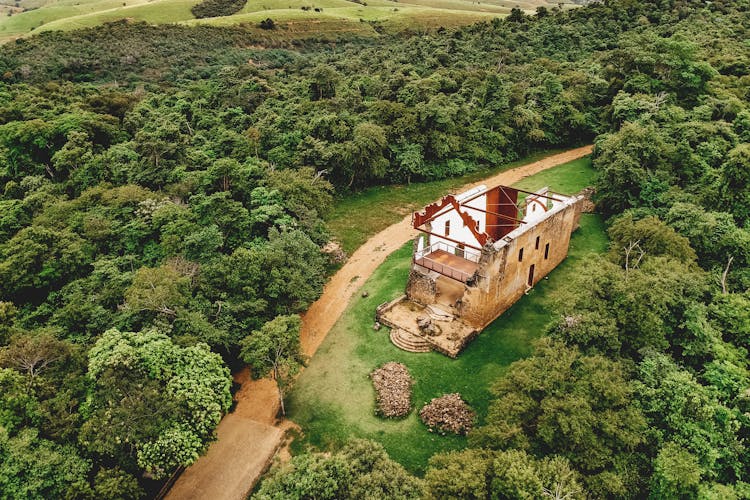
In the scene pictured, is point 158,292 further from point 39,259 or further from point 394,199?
point 394,199

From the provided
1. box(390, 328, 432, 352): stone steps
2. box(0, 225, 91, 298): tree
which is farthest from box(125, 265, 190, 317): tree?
box(390, 328, 432, 352): stone steps

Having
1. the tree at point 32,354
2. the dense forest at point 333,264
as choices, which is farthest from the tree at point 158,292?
the tree at point 32,354

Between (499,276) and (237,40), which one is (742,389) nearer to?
(499,276)

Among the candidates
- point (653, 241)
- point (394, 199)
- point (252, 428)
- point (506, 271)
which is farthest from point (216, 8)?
point (653, 241)

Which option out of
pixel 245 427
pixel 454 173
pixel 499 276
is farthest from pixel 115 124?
pixel 499 276

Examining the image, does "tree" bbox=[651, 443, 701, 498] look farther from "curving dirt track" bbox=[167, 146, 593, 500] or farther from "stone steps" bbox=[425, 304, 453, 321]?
"curving dirt track" bbox=[167, 146, 593, 500]
